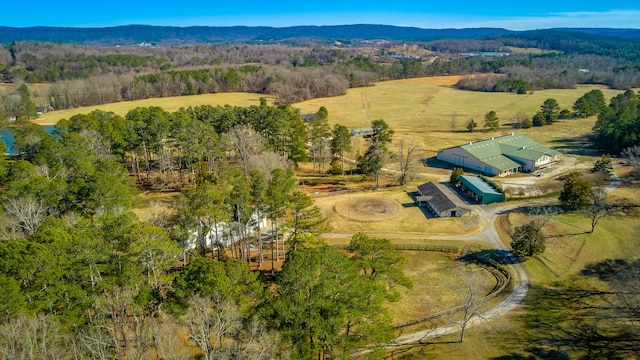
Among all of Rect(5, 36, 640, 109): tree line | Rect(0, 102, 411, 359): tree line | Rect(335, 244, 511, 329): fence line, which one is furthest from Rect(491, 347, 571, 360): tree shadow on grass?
Rect(5, 36, 640, 109): tree line

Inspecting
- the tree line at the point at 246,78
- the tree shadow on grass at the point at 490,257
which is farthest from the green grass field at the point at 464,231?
the tree line at the point at 246,78

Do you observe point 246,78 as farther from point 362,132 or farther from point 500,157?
point 500,157

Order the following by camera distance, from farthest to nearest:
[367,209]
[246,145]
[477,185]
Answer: [246,145] → [477,185] → [367,209]

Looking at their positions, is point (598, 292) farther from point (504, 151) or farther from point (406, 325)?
point (504, 151)

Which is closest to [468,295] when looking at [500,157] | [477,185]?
[477,185]

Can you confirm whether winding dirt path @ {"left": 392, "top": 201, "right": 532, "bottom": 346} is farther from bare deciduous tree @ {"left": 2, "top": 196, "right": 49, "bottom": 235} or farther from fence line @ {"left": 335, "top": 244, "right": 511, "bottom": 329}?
bare deciduous tree @ {"left": 2, "top": 196, "right": 49, "bottom": 235}

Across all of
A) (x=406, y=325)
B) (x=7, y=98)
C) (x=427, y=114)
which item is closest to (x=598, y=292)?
(x=406, y=325)

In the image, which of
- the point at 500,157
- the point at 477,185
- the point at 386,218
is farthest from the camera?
the point at 500,157
